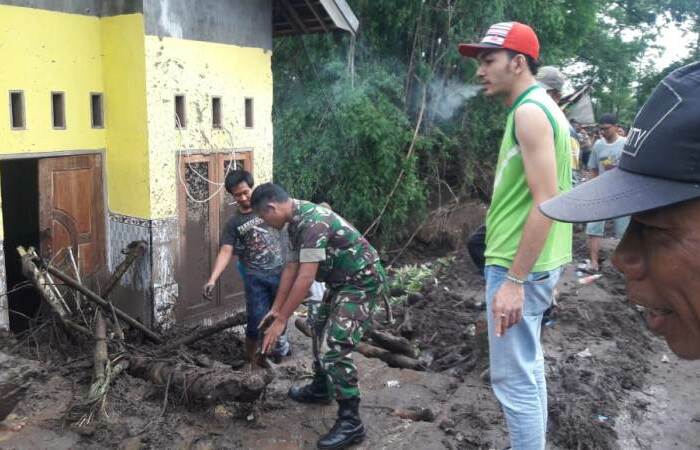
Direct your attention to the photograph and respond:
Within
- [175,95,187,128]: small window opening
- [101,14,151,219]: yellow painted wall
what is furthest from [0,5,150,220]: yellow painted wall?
[175,95,187,128]: small window opening

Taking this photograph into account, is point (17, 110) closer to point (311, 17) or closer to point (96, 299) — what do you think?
point (96, 299)

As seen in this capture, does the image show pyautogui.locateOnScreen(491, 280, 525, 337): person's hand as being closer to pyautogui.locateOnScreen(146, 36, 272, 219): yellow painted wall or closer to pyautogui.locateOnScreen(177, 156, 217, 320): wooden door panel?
pyautogui.locateOnScreen(146, 36, 272, 219): yellow painted wall

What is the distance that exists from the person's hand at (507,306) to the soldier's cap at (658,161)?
164 cm

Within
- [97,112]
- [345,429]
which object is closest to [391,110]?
[97,112]

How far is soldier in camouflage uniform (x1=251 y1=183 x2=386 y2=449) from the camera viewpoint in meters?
4.48

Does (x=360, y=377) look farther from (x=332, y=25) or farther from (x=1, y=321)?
(x=332, y=25)

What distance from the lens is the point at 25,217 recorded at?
8.57m

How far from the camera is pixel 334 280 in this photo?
476 centimetres

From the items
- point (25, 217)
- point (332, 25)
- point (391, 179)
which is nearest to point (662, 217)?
point (332, 25)

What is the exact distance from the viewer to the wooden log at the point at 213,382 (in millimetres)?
4910

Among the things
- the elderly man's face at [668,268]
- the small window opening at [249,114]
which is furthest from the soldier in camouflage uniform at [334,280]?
the small window opening at [249,114]

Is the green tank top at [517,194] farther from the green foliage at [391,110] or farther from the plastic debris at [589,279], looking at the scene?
the green foliage at [391,110]

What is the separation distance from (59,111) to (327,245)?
3.64 meters

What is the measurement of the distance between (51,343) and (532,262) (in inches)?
191
